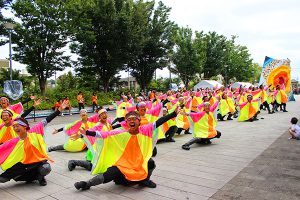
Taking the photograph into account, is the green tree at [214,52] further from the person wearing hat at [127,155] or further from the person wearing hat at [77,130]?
the person wearing hat at [127,155]

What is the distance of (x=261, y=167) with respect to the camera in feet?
18.7

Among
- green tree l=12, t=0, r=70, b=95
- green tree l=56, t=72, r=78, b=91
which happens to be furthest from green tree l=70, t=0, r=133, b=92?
green tree l=56, t=72, r=78, b=91

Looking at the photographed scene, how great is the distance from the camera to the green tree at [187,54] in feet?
114

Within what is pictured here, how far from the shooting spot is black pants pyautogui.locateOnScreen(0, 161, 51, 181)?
4.74 metres

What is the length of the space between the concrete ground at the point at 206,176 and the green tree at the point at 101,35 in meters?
17.7

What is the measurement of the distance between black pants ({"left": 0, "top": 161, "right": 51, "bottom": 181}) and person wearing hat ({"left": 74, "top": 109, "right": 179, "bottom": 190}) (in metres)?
0.73

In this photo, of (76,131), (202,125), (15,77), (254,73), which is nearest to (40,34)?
(15,77)

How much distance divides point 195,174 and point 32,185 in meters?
2.95

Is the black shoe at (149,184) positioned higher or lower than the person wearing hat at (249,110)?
lower

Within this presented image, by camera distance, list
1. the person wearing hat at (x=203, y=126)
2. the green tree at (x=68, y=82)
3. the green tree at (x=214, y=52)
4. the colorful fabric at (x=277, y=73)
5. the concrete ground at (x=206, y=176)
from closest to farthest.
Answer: the concrete ground at (x=206, y=176) → the person wearing hat at (x=203, y=126) → the colorful fabric at (x=277, y=73) → the green tree at (x=68, y=82) → the green tree at (x=214, y=52)

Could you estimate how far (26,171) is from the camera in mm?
4809

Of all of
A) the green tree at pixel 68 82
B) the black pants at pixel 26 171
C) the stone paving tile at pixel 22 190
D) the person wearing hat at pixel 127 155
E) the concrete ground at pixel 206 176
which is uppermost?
the green tree at pixel 68 82

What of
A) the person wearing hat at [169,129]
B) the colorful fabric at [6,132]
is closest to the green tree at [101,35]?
the person wearing hat at [169,129]

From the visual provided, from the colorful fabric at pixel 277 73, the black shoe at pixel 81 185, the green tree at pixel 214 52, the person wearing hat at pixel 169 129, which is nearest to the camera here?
the black shoe at pixel 81 185
